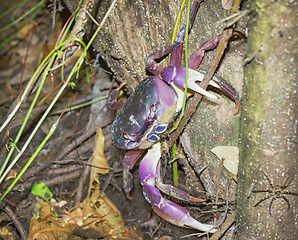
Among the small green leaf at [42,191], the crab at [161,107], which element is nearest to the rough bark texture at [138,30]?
the crab at [161,107]

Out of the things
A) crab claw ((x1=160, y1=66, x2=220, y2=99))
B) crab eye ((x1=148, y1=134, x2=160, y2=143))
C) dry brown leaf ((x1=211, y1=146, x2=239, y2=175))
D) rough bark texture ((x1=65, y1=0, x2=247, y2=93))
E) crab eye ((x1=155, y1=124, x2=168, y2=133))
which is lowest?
dry brown leaf ((x1=211, y1=146, x2=239, y2=175))

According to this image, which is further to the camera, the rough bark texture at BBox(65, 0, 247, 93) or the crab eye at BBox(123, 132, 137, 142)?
the crab eye at BBox(123, 132, 137, 142)

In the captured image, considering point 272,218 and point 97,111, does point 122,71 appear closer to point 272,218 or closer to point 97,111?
point 97,111

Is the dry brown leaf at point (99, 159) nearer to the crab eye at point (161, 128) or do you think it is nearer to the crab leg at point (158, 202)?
the crab leg at point (158, 202)

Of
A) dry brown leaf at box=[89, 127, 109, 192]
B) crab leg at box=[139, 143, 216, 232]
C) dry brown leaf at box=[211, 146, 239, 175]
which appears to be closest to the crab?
crab leg at box=[139, 143, 216, 232]

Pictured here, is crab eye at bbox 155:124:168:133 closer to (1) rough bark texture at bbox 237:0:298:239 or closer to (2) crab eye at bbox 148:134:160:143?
(2) crab eye at bbox 148:134:160:143

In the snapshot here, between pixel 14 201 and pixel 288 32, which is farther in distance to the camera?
pixel 14 201

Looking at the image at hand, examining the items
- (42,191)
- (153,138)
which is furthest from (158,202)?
(42,191)

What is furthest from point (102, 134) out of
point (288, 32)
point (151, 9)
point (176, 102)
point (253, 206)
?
point (288, 32)
